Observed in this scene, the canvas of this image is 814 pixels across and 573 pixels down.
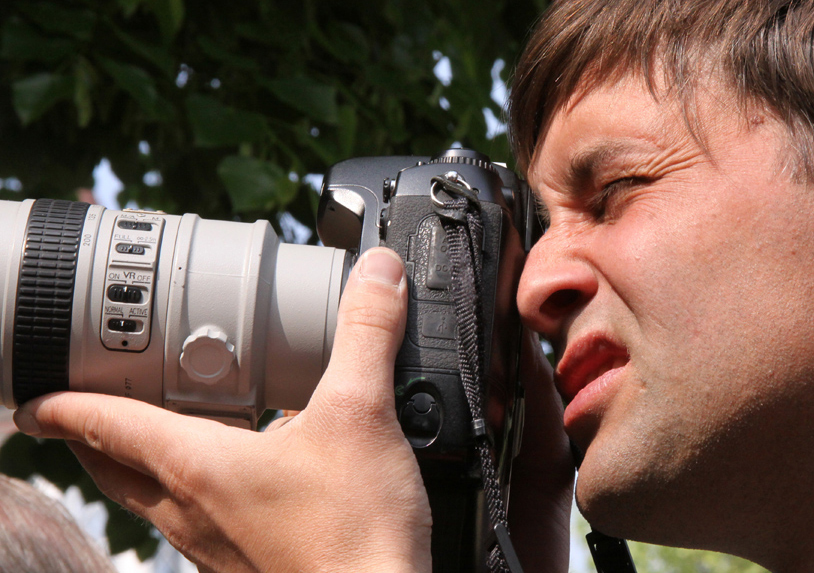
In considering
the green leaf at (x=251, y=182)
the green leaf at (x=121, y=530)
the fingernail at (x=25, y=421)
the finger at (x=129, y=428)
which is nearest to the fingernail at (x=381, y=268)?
the finger at (x=129, y=428)

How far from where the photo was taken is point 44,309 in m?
1.05

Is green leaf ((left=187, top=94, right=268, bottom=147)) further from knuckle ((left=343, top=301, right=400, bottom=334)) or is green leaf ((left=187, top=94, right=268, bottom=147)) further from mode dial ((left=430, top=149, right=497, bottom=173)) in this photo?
knuckle ((left=343, top=301, right=400, bottom=334))

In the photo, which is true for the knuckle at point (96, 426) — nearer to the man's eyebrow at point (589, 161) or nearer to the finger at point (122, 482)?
the finger at point (122, 482)

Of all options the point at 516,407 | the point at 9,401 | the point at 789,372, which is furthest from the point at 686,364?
the point at 9,401

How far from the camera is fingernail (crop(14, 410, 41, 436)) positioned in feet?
3.53

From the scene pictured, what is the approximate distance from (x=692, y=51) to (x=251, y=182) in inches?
38.7

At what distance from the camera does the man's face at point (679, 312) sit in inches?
35.0

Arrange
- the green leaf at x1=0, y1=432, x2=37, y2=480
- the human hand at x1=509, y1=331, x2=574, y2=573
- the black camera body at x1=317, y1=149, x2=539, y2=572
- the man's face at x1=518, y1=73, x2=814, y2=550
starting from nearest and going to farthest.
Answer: the man's face at x1=518, y1=73, x2=814, y2=550 → the black camera body at x1=317, y1=149, x2=539, y2=572 → the human hand at x1=509, y1=331, x2=574, y2=573 → the green leaf at x1=0, y1=432, x2=37, y2=480

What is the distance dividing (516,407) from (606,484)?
187mm

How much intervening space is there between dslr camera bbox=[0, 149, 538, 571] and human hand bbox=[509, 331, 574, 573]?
0.21 m

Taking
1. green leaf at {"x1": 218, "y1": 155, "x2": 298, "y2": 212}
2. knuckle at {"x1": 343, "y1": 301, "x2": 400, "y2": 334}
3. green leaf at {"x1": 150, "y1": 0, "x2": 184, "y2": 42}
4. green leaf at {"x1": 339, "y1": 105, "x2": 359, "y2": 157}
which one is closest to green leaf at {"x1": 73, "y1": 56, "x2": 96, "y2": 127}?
green leaf at {"x1": 150, "y1": 0, "x2": 184, "y2": 42}

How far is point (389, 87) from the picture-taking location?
201 centimetres

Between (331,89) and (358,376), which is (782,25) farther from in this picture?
(331,89)

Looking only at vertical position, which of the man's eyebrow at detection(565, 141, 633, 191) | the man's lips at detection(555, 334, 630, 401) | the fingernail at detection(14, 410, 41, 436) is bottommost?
the fingernail at detection(14, 410, 41, 436)
